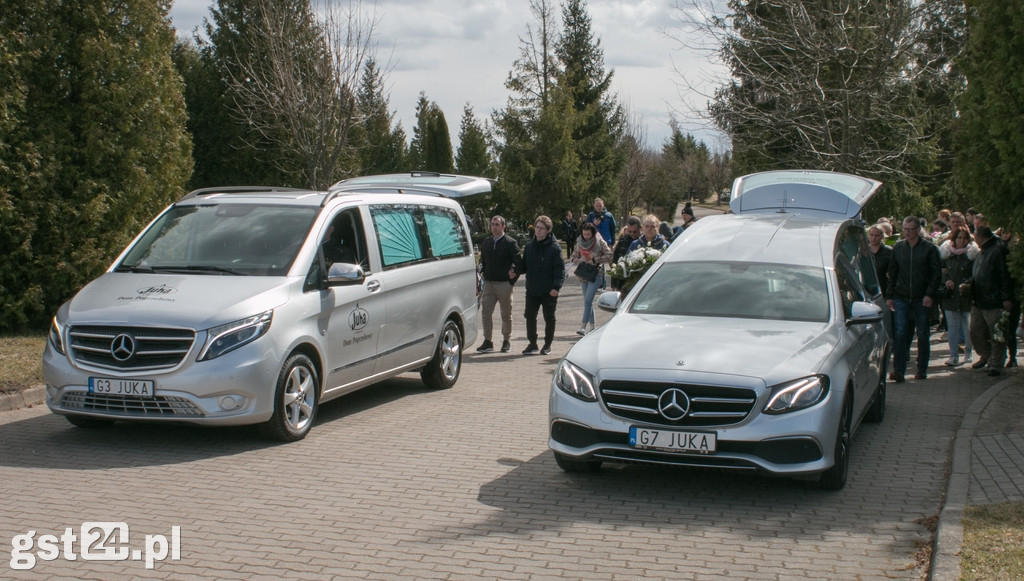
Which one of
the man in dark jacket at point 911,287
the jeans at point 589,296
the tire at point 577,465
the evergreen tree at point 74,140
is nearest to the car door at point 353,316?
the tire at point 577,465

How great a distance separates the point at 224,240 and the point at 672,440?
453cm

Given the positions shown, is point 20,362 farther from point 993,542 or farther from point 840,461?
point 993,542

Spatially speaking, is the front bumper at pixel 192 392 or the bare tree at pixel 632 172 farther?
the bare tree at pixel 632 172

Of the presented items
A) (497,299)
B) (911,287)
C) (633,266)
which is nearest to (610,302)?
(911,287)

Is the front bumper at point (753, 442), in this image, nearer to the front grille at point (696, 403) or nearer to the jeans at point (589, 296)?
the front grille at point (696, 403)

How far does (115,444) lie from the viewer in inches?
322

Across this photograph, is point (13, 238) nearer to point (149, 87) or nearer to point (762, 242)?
point (149, 87)

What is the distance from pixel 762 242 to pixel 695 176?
3653 inches

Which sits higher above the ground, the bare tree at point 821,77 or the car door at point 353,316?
the bare tree at point 821,77

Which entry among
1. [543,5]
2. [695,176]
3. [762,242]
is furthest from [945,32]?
[695,176]

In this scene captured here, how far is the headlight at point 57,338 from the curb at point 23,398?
5.98 feet

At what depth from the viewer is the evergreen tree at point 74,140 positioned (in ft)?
42.1

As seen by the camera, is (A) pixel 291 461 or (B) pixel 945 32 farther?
(B) pixel 945 32

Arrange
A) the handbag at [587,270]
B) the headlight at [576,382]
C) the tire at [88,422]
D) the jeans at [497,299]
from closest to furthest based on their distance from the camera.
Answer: the headlight at [576,382]
the tire at [88,422]
the jeans at [497,299]
the handbag at [587,270]
